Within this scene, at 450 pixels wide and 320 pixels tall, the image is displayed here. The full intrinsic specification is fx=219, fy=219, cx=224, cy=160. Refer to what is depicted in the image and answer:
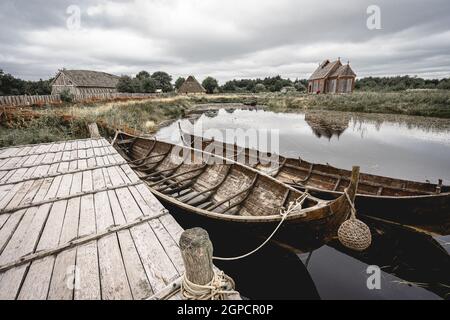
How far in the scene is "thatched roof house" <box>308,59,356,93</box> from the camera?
3716cm

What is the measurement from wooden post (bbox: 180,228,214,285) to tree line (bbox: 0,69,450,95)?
3959cm

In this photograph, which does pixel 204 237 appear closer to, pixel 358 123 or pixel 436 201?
pixel 436 201

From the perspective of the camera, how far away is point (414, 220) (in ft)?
14.3

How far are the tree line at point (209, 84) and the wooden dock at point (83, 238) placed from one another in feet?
120

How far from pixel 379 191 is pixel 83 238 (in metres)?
6.03

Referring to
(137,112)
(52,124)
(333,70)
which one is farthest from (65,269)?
(333,70)

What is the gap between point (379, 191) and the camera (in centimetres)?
527

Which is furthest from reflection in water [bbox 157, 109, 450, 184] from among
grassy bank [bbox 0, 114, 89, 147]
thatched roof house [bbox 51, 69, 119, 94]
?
thatched roof house [bbox 51, 69, 119, 94]

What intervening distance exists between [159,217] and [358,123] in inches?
858

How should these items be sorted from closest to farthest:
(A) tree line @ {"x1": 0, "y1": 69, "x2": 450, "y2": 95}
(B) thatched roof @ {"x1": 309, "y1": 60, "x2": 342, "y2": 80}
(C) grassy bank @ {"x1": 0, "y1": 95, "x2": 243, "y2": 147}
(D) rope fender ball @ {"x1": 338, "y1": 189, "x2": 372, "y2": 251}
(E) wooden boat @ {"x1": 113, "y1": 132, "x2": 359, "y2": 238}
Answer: (D) rope fender ball @ {"x1": 338, "y1": 189, "x2": 372, "y2": 251}
(E) wooden boat @ {"x1": 113, "y1": 132, "x2": 359, "y2": 238}
(C) grassy bank @ {"x1": 0, "y1": 95, "x2": 243, "y2": 147}
(A) tree line @ {"x1": 0, "y1": 69, "x2": 450, "y2": 95}
(B) thatched roof @ {"x1": 309, "y1": 60, "x2": 342, "y2": 80}

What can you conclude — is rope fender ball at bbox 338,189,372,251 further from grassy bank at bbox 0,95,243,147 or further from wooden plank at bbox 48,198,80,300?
grassy bank at bbox 0,95,243,147

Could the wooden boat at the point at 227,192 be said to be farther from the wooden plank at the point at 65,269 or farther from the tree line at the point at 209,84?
the tree line at the point at 209,84

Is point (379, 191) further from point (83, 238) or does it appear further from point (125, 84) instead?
point (125, 84)

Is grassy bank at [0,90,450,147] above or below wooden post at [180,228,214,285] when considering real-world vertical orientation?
above
